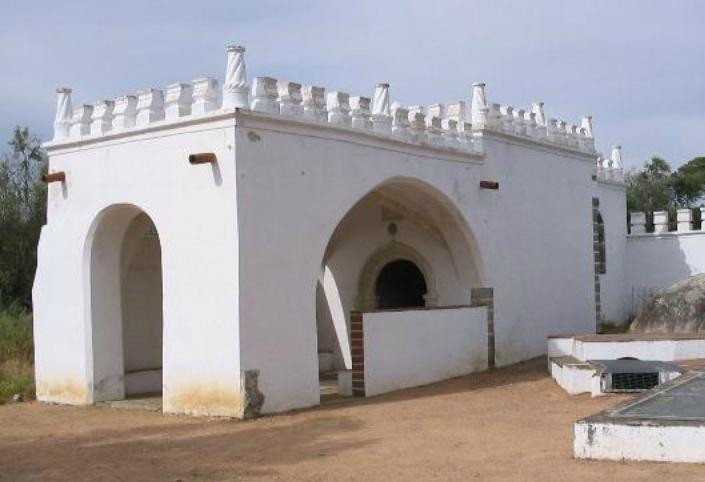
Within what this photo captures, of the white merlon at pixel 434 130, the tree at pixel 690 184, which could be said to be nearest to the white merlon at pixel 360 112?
the white merlon at pixel 434 130

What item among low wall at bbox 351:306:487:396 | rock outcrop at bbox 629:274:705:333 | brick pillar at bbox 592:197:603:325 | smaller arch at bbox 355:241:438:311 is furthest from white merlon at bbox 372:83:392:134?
brick pillar at bbox 592:197:603:325

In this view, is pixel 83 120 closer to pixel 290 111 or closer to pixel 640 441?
pixel 290 111

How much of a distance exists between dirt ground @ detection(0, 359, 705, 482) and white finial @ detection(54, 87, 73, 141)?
397 centimetres

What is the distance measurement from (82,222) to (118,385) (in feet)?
7.85

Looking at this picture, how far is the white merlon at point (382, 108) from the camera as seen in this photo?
46.3ft

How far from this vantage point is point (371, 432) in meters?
10.4

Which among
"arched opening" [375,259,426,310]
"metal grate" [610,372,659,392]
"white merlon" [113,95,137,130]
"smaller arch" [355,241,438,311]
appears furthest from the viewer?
"arched opening" [375,259,426,310]

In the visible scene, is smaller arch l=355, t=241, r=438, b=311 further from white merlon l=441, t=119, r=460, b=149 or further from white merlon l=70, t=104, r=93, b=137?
white merlon l=70, t=104, r=93, b=137

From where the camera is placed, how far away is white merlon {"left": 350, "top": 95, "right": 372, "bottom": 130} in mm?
13578

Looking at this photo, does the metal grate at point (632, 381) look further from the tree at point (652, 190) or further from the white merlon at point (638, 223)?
the tree at point (652, 190)

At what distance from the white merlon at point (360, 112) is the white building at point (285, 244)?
25mm

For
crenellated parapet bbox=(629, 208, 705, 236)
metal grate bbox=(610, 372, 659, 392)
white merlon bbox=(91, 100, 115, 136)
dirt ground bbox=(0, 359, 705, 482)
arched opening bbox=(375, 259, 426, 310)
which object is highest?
white merlon bbox=(91, 100, 115, 136)

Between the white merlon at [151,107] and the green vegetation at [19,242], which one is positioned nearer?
the white merlon at [151,107]

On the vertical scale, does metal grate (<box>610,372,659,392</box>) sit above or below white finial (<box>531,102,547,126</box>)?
below
